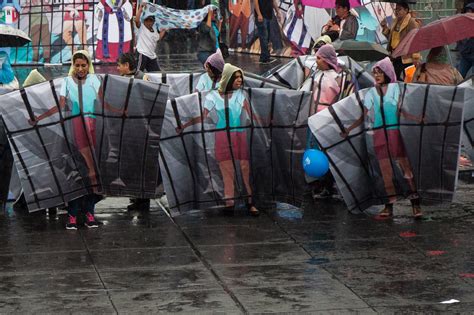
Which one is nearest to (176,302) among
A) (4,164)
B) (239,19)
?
(4,164)

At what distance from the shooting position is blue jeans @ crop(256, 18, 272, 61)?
83.8 feet

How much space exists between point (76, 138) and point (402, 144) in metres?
2.90

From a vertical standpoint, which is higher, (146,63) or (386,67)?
(386,67)

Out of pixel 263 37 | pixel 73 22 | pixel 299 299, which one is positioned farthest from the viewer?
pixel 263 37

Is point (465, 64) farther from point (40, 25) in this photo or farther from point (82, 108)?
point (40, 25)

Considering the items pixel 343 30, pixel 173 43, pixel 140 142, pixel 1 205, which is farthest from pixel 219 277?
pixel 173 43

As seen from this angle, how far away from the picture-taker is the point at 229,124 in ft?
40.7

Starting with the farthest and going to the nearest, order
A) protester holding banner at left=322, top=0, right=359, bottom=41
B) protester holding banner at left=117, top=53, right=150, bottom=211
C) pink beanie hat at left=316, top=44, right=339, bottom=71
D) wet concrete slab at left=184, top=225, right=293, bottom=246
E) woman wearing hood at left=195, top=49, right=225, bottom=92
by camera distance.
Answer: protester holding banner at left=322, top=0, right=359, bottom=41 < pink beanie hat at left=316, top=44, right=339, bottom=71 < woman wearing hood at left=195, top=49, right=225, bottom=92 < protester holding banner at left=117, top=53, right=150, bottom=211 < wet concrete slab at left=184, top=225, right=293, bottom=246

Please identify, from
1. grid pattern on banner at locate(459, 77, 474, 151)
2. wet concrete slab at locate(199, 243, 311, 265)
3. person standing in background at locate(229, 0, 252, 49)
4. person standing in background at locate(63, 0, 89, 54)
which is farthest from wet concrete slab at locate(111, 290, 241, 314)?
person standing in background at locate(229, 0, 252, 49)

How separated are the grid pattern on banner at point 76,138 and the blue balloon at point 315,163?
1406 millimetres

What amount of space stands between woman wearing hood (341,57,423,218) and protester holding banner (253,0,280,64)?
13.2 meters

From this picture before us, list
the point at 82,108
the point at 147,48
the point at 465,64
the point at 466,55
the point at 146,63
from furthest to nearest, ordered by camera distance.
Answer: the point at 146,63 → the point at 147,48 → the point at 465,64 → the point at 466,55 → the point at 82,108

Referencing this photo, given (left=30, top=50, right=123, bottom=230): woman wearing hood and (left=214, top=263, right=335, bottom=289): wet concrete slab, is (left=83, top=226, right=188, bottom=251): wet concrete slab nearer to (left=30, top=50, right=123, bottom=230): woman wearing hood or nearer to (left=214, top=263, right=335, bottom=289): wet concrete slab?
(left=30, top=50, right=123, bottom=230): woman wearing hood

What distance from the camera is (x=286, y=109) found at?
41.3 ft
